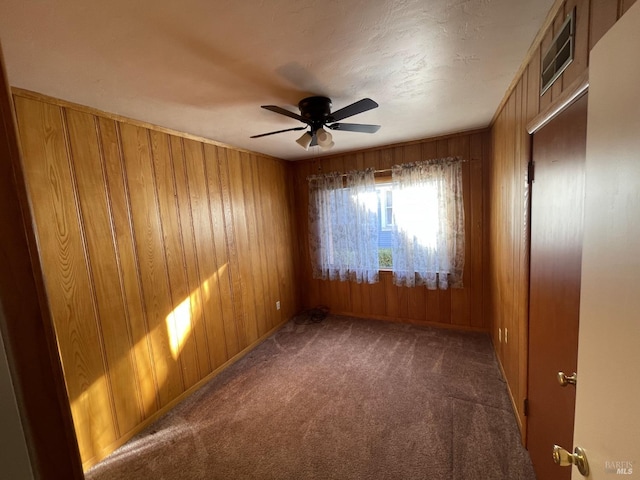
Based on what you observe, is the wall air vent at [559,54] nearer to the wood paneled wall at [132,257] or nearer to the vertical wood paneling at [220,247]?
the wood paneled wall at [132,257]

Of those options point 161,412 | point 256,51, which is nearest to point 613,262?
point 256,51

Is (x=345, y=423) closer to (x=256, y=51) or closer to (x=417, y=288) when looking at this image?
(x=417, y=288)

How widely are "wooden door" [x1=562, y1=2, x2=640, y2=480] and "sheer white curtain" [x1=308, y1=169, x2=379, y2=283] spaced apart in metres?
2.79

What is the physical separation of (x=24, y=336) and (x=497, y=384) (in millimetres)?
2895

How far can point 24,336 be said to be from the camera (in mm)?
407

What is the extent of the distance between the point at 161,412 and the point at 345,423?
151cm

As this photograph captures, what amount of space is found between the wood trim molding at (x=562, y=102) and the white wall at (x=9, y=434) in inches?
64.5

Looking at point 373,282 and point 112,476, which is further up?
point 373,282

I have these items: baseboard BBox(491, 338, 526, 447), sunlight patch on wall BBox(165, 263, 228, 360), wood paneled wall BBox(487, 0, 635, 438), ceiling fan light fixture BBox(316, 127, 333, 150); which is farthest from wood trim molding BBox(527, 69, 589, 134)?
sunlight patch on wall BBox(165, 263, 228, 360)

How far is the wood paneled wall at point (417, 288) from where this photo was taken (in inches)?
118

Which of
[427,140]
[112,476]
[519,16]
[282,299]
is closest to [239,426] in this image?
[112,476]

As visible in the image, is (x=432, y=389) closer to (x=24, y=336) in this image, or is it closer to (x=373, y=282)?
(x=373, y=282)

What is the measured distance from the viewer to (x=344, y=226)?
12.0 feet

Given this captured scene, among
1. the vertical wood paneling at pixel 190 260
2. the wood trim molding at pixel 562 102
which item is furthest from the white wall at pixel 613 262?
the vertical wood paneling at pixel 190 260
